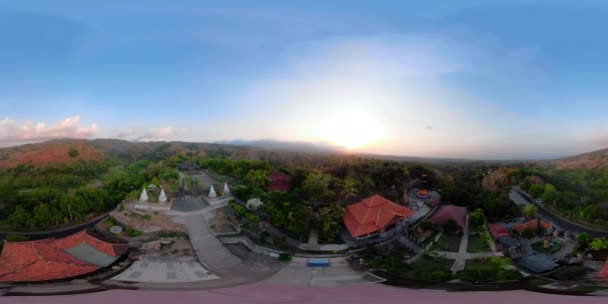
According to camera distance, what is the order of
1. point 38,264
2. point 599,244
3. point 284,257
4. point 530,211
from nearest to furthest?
point 38,264 → point 599,244 → point 284,257 → point 530,211

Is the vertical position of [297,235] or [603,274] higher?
[603,274]

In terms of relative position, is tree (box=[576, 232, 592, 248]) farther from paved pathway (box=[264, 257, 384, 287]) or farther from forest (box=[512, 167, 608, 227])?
paved pathway (box=[264, 257, 384, 287])

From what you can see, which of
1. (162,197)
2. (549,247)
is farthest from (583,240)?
(162,197)

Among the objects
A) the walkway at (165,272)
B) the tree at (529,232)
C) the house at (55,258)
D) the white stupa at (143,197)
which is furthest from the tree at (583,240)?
the white stupa at (143,197)

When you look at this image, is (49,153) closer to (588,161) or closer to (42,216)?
(42,216)

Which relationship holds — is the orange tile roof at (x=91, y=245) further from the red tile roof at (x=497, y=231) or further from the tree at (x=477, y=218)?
the tree at (x=477, y=218)

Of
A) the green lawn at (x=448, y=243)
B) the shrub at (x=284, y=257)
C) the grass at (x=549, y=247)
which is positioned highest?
the grass at (x=549, y=247)
